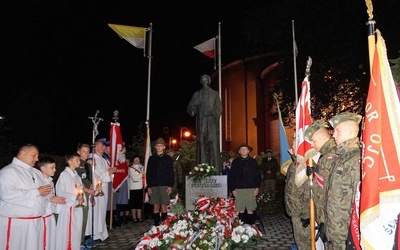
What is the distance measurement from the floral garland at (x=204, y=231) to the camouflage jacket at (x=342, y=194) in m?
2.78

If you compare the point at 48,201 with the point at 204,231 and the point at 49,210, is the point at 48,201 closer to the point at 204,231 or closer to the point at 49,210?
the point at 49,210

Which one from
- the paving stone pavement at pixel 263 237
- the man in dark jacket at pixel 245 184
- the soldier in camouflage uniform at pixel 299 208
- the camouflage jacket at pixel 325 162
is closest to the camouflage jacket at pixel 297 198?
the soldier in camouflage uniform at pixel 299 208

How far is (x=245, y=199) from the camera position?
9266 millimetres

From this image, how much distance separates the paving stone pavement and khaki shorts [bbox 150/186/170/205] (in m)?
0.98

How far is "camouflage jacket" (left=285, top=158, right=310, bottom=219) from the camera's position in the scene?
598 cm

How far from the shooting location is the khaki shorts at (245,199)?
9.23 m

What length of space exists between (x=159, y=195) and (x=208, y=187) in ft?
4.33

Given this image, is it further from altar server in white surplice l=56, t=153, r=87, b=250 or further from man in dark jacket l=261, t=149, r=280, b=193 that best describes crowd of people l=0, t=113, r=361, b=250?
man in dark jacket l=261, t=149, r=280, b=193

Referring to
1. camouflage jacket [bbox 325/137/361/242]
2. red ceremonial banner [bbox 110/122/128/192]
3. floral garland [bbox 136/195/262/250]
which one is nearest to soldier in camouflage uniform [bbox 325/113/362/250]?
camouflage jacket [bbox 325/137/361/242]

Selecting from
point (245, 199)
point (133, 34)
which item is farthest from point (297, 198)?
point (133, 34)

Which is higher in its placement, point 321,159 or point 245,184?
point 321,159

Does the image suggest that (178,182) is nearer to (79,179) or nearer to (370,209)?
(79,179)

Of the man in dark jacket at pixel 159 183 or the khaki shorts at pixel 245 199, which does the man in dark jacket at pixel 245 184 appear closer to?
the khaki shorts at pixel 245 199

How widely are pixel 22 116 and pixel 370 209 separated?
47.7 metres
